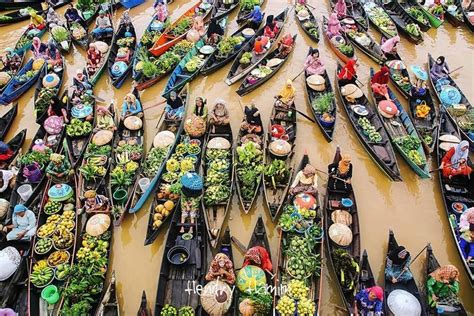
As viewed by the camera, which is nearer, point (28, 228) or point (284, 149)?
point (28, 228)

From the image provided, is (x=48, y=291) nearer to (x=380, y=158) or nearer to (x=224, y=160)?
(x=224, y=160)

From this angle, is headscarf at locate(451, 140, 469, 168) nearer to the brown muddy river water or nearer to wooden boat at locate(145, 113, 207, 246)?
the brown muddy river water

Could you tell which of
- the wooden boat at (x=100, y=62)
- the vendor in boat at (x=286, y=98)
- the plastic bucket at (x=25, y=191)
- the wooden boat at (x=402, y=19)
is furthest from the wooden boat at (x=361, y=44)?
the plastic bucket at (x=25, y=191)

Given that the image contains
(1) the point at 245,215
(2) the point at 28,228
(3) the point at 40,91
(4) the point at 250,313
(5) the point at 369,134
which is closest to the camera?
(4) the point at 250,313

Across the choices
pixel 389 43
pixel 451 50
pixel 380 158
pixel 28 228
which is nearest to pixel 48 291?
pixel 28 228

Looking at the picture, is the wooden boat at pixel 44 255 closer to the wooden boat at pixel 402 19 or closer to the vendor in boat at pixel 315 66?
the vendor in boat at pixel 315 66

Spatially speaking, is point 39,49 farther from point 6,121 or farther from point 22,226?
point 22,226
